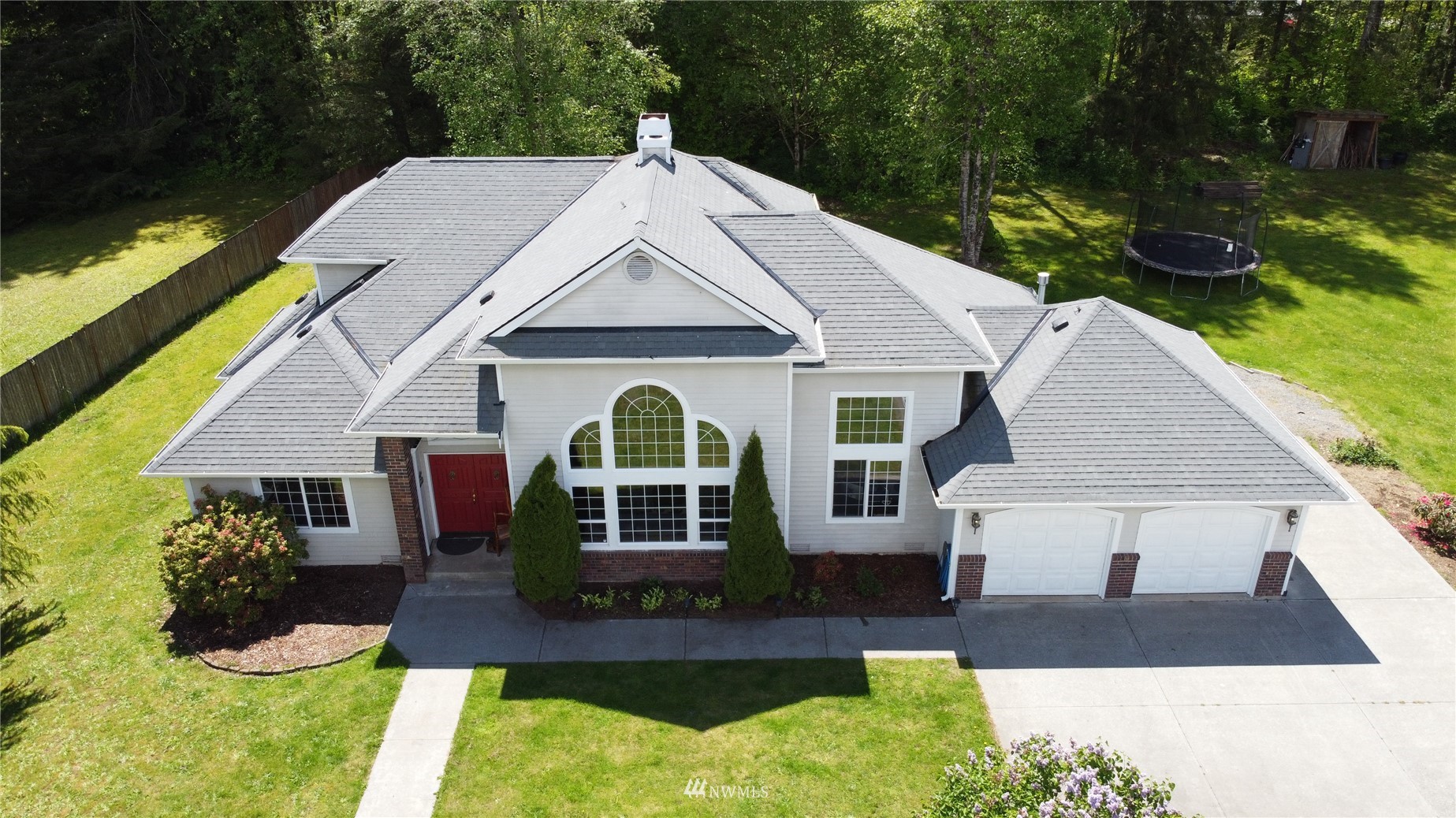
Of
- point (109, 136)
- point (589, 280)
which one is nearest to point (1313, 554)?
point (589, 280)

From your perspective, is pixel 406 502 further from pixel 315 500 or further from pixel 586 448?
pixel 586 448

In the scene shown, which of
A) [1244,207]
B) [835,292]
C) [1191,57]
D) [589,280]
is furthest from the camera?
[1191,57]

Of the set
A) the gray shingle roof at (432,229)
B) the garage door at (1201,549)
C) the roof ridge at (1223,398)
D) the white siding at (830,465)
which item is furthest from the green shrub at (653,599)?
the roof ridge at (1223,398)

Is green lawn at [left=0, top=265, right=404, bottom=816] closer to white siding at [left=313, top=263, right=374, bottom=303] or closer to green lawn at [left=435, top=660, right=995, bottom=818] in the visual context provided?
green lawn at [left=435, top=660, right=995, bottom=818]

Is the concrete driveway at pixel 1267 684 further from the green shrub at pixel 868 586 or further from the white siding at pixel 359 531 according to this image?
the white siding at pixel 359 531

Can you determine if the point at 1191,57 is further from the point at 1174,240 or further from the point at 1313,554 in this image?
the point at 1313,554

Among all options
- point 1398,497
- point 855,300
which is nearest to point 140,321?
point 855,300

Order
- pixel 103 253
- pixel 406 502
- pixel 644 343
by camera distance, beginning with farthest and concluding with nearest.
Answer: pixel 103 253 < pixel 406 502 < pixel 644 343
